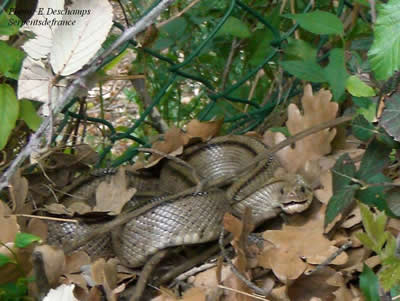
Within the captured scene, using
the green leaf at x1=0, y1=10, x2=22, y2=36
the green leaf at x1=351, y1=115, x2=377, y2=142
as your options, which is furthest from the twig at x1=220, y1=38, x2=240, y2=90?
the green leaf at x1=0, y1=10, x2=22, y2=36

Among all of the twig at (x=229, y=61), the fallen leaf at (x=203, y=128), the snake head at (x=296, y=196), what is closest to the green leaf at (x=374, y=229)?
the snake head at (x=296, y=196)

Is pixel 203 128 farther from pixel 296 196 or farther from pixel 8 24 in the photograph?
pixel 8 24

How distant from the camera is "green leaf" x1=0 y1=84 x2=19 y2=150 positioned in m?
1.62

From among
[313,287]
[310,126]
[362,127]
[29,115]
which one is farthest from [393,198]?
[29,115]

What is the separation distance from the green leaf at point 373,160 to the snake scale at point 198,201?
0.73 ft

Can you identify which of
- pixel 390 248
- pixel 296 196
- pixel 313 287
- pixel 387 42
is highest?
pixel 387 42

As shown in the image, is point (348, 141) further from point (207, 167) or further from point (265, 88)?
point (265, 88)

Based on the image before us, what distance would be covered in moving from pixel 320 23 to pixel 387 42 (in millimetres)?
754

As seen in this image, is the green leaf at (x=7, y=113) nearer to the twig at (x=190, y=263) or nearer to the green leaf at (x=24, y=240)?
the green leaf at (x=24, y=240)

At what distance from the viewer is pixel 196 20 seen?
278 centimetres

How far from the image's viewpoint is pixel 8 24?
162cm

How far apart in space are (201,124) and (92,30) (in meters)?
1.07

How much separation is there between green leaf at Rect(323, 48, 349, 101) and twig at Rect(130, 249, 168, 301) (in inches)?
27.0

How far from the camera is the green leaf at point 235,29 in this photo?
2584 millimetres
